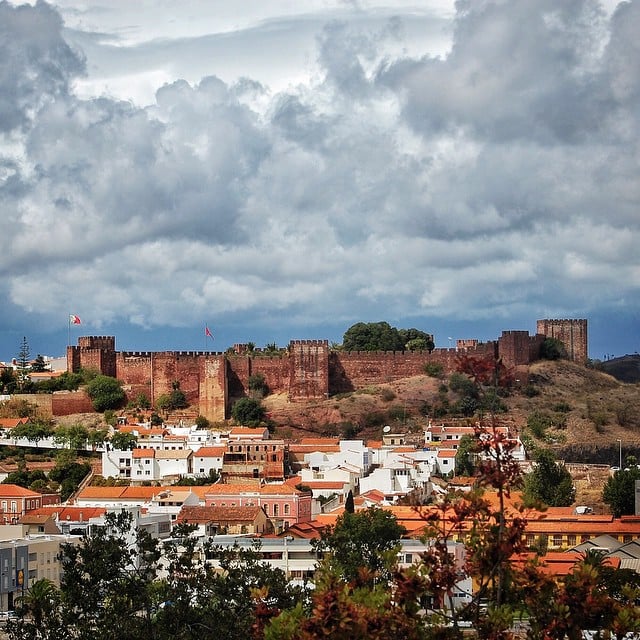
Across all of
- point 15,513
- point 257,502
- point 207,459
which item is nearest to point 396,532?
point 257,502

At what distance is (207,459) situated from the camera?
54250mm

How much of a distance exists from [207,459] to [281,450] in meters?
3.10

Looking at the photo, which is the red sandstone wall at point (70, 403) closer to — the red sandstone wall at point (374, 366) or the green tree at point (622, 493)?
the red sandstone wall at point (374, 366)

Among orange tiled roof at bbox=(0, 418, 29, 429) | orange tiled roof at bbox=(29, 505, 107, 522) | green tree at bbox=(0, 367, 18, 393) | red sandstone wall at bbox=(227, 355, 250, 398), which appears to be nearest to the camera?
orange tiled roof at bbox=(29, 505, 107, 522)

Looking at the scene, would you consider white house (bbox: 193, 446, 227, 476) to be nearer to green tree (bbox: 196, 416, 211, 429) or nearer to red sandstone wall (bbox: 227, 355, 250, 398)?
green tree (bbox: 196, 416, 211, 429)

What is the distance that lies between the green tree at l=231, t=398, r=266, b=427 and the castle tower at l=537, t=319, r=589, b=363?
16.8m

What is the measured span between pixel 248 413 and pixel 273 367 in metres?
5.12

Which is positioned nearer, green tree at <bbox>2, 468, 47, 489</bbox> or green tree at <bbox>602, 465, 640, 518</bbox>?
green tree at <bbox>602, 465, 640, 518</bbox>

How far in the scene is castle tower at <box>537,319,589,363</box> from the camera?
232 feet

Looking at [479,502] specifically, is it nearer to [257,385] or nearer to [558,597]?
[558,597]

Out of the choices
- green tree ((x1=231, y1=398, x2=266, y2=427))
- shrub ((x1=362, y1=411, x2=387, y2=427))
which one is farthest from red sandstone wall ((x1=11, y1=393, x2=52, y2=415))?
shrub ((x1=362, y1=411, x2=387, y2=427))

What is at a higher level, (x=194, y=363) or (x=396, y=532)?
(x=194, y=363)

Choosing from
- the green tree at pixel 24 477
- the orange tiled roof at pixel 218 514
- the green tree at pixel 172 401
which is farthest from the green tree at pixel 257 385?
the orange tiled roof at pixel 218 514

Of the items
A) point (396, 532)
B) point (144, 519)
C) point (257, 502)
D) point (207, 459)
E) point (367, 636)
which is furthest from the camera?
point (207, 459)
